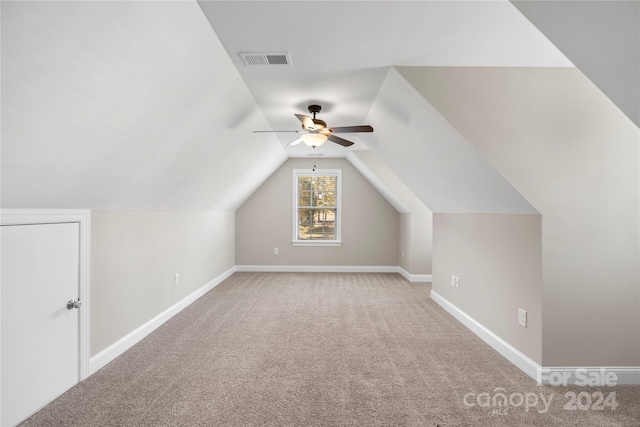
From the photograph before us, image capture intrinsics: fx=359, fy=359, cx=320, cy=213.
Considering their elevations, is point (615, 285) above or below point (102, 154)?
below

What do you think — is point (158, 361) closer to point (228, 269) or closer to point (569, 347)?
point (569, 347)

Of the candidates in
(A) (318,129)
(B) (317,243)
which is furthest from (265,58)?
(B) (317,243)

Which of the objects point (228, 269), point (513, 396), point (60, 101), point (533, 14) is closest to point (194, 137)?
point (60, 101)

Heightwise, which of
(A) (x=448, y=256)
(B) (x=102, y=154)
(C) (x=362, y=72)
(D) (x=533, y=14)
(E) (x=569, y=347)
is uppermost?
(C) (x=362, y=72)

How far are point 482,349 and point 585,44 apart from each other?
2741mm

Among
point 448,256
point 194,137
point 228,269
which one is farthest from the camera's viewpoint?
point 228,269

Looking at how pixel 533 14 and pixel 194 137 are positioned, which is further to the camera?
pixel 194 137

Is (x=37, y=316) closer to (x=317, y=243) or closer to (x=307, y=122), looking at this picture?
(x=307, y=122)

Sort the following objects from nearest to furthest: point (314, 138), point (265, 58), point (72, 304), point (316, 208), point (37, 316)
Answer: point (37, 316) → point (72, 304) → point (265, 58) → point (314, 138) → point (316, 208)

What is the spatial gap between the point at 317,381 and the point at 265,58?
7.94 ft

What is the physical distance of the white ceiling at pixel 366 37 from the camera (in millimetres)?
2016

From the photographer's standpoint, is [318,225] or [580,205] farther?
[318,225]

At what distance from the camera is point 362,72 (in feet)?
9.62

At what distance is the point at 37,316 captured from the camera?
2295mm
